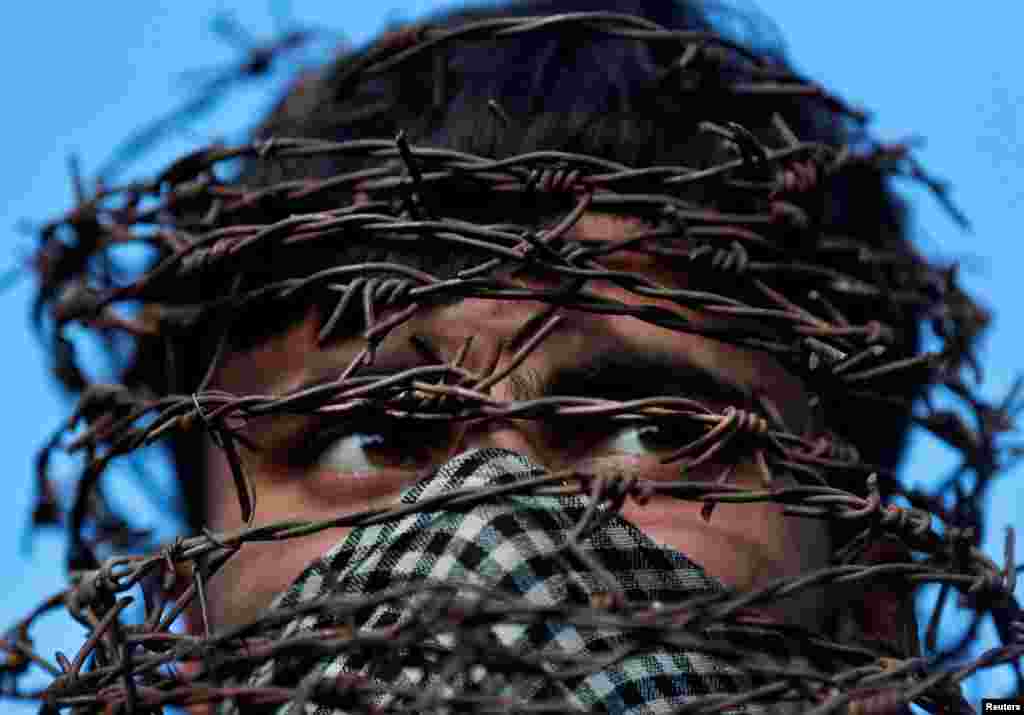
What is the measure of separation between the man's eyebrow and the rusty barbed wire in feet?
0.06

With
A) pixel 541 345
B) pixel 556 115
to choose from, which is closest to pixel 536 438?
pixel 541 345

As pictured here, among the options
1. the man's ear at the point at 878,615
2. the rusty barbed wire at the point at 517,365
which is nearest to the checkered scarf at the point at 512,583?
the rusty barbed wire at the point at 517,365

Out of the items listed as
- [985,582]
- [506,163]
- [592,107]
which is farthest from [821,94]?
[985,582]

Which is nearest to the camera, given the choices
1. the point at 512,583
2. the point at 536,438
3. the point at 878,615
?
the point at 512,583

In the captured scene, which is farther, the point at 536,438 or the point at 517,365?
the point at 536,438

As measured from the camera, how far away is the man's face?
3.11ft

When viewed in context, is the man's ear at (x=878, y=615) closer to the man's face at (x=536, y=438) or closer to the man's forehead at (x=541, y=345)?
the man's face at (x=536, y=438)

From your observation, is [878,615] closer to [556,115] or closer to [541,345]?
[541,345]

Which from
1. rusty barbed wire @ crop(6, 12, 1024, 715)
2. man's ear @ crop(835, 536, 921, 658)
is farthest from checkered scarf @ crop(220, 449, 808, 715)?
man's ear @ crop(835, 536, 921, 658)

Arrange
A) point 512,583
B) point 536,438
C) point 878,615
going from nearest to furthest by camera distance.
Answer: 1. point 512,583
2. point 536,438
3. point 878,615

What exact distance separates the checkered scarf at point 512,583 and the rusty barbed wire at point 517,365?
0.02 m

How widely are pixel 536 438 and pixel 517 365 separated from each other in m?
0.12

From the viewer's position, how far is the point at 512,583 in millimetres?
811

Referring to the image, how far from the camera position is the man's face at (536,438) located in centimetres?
95
